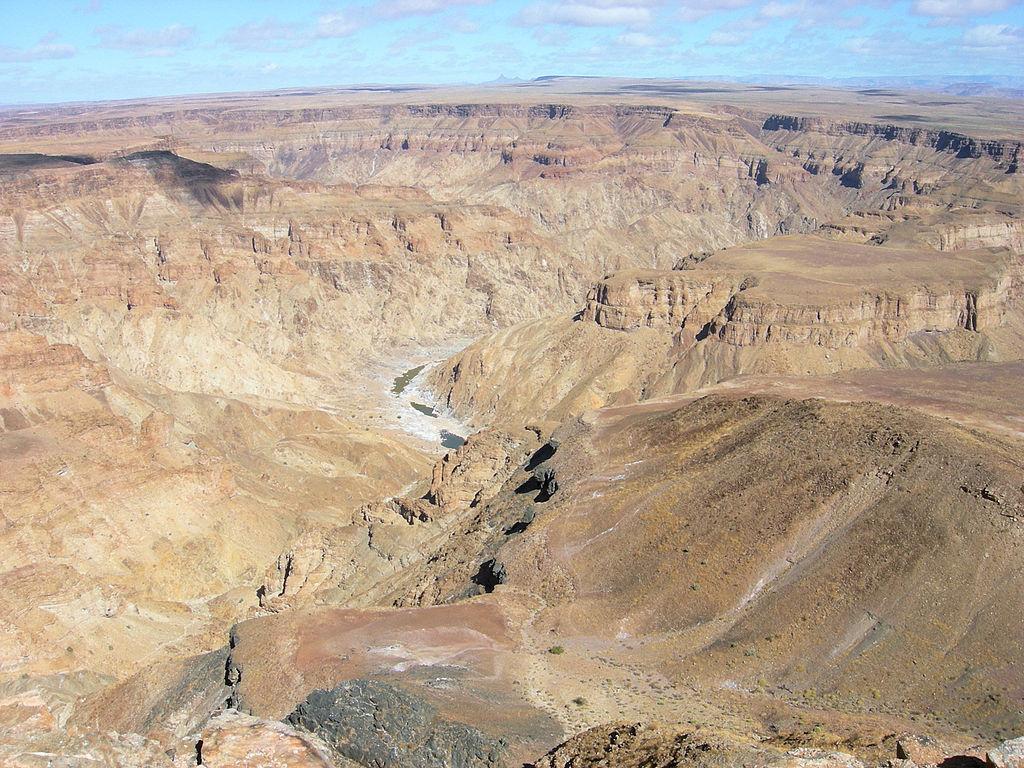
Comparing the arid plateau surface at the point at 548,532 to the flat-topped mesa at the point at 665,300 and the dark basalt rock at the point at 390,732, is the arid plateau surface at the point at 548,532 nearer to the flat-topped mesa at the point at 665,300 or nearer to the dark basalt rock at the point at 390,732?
the dark basalt rock at the point at 390,732

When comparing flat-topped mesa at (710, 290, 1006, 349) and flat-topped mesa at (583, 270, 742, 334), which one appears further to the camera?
flat-topped mesa at (583, 270, 742, 334)

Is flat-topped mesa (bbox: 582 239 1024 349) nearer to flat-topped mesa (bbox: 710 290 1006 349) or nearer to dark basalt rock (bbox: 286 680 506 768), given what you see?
flat-topped mesa (bbox: 710 290 1006 349)

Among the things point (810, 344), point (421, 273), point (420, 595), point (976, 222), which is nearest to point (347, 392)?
point (421, 273)

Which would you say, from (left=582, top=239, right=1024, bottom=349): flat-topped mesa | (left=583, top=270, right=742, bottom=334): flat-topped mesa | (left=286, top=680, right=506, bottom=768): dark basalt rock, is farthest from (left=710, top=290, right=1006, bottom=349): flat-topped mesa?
(left=286, top=680, right=506, bottom=768): dark basalt rock

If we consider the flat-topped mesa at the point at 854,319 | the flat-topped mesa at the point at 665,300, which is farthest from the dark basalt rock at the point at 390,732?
the flat-topped mesa at the point at 665,300

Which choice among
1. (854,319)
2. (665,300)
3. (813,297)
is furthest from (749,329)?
(665,300)

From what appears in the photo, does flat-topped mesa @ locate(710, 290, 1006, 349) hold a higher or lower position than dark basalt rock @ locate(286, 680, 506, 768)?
higher
